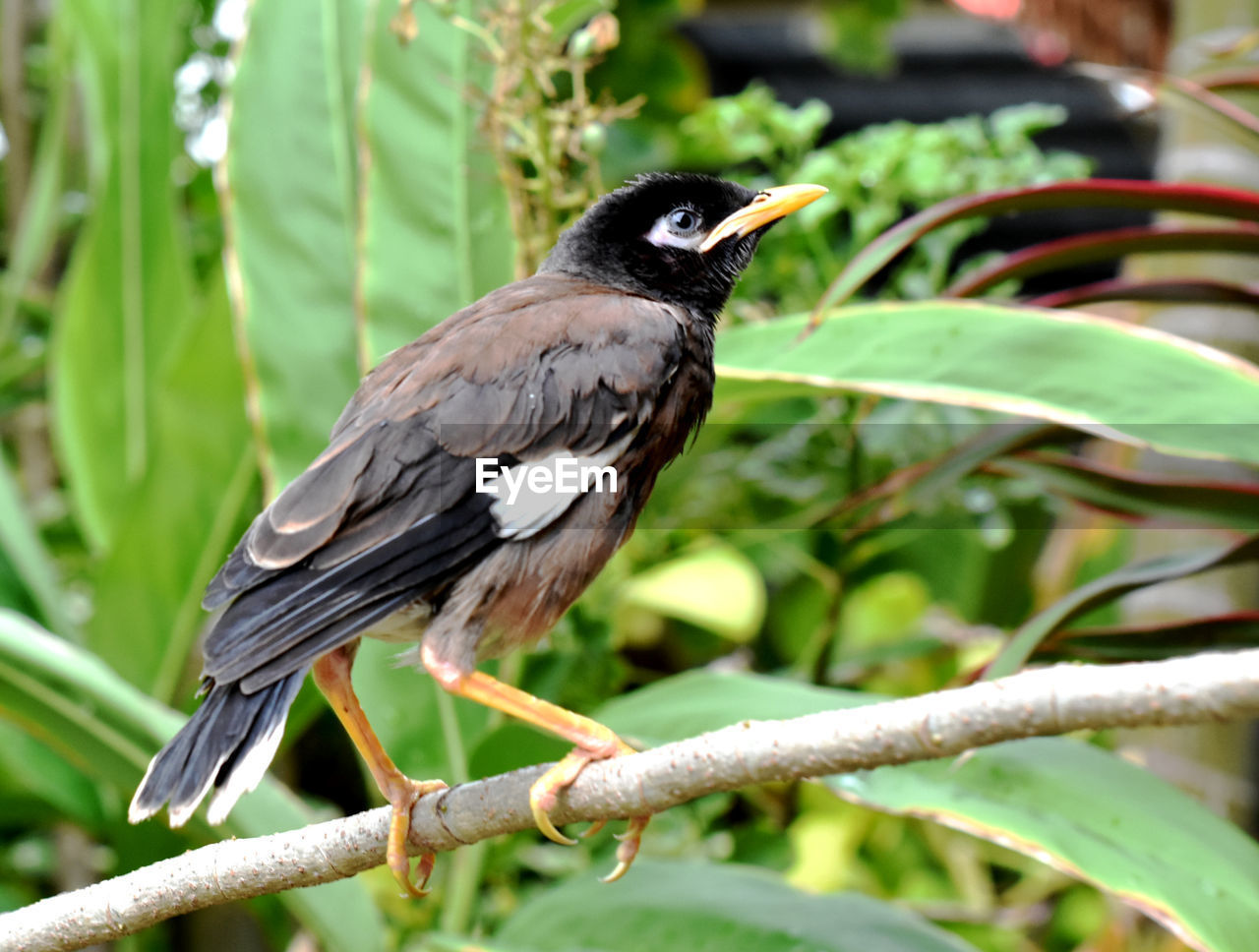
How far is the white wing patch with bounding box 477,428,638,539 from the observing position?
734 millimetres

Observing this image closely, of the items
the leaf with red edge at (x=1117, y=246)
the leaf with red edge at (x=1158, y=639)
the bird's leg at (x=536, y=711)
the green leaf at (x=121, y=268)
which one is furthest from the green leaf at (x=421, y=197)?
the green leaf at (x=121, y=268)

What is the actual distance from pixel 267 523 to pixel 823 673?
1035mm

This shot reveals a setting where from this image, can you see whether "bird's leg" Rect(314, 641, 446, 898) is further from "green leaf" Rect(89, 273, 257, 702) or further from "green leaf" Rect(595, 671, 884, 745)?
"green leaf" Rect(89, 273, 257, 702)

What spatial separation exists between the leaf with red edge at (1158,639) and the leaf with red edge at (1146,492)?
0.35 ft

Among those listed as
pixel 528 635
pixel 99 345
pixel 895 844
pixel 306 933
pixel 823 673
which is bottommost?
pixel 895 844

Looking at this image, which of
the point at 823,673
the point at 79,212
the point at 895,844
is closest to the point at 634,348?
A: the point at 823,673

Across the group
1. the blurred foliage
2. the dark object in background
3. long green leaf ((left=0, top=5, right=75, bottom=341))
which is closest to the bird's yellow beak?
the blurred foliage

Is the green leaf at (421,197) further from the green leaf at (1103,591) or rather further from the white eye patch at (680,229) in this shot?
Answer: the green leaf at (1103,591)

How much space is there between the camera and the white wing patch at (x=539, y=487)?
734mm

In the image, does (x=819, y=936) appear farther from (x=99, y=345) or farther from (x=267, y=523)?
(x=99, y=345)

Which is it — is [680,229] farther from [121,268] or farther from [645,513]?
[121,268]

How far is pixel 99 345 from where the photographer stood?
68.1 inches

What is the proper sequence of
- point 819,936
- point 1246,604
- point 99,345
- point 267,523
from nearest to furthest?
point 267,523, point 819,936, point 1246,604, point 99,345

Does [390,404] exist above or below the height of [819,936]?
above
